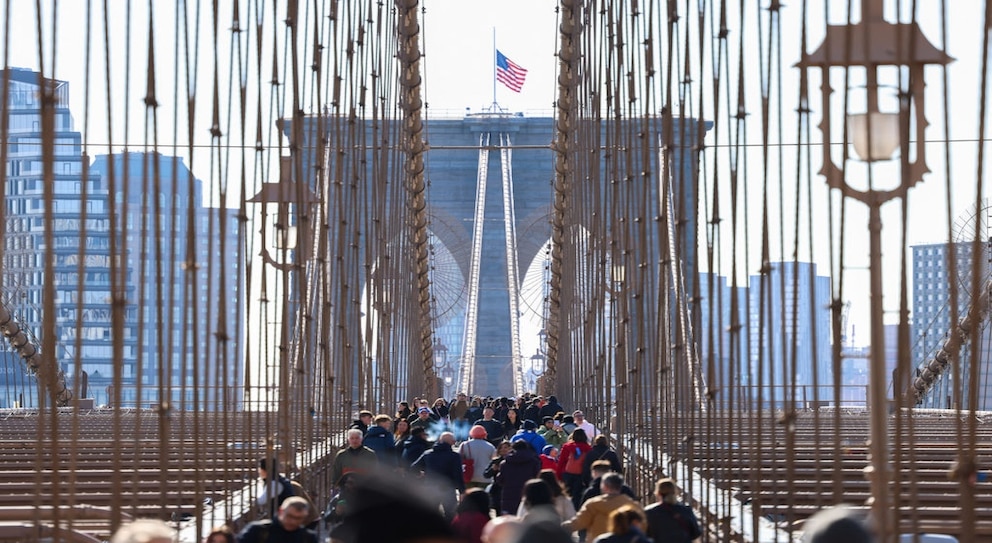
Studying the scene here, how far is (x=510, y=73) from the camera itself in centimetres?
3653

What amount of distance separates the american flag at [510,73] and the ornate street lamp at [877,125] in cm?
3055

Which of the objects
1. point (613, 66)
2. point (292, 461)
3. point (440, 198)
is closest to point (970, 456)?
point (292, 461)

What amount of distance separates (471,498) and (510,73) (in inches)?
1186

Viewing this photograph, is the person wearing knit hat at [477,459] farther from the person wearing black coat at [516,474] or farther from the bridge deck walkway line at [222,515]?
the bridge deck walkway line at [222,515]

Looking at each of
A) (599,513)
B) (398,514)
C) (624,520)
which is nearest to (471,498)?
(599,513)

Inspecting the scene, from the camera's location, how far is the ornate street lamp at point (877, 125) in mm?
4676

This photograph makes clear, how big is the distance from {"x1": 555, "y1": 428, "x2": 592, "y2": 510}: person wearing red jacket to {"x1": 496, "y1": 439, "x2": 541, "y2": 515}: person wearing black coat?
1171mm

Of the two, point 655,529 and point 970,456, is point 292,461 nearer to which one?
point 655,529

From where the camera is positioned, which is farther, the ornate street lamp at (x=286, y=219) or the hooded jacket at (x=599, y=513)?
the ornate street lamp at (x=286, y=219)

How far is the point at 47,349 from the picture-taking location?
5.53 meters

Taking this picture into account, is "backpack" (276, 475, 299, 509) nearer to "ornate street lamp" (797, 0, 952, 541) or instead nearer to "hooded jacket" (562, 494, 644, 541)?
"hooded jacket" (562, 494, 644, 541)

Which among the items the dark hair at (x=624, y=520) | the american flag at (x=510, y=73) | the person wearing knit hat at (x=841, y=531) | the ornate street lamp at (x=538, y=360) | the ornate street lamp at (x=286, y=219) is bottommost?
the ornate street lamp at (x=538, y=360)

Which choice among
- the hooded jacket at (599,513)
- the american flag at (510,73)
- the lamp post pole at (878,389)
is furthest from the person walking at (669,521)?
the american flag at (510,73)

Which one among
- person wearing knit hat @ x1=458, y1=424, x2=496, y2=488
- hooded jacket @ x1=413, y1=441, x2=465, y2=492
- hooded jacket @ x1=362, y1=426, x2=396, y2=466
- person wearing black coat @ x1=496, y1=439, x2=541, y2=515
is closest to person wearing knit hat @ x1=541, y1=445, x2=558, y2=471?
person wearing knit hat @ x1=458, y1=424, x2=496, y2=488
